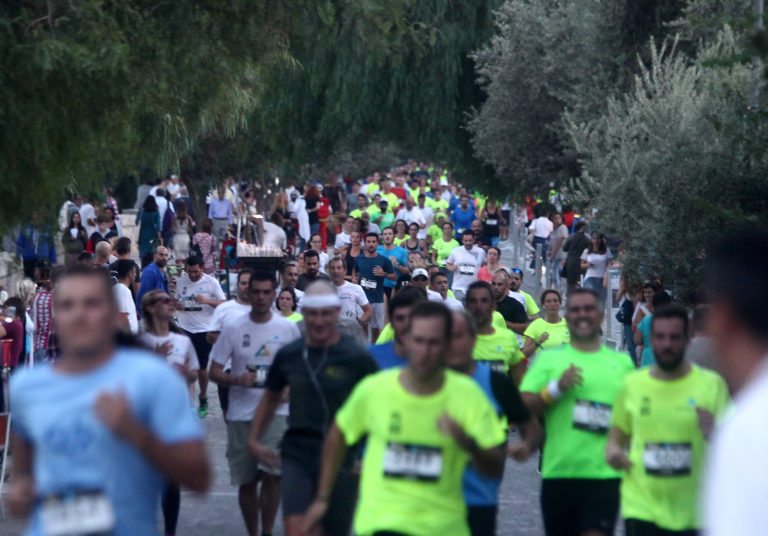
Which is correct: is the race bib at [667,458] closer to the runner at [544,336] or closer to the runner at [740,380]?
the runner at [740,380]

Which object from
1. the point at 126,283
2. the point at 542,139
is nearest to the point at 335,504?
the point at 126,283

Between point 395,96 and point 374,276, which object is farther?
point 395,96

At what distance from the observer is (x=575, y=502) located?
6812 millimetres

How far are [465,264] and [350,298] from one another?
511 centimetres

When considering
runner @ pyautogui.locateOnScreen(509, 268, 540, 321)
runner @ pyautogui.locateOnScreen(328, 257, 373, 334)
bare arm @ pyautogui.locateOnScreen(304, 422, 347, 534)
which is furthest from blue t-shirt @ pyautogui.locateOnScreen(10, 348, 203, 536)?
runner @ pyautogui.locateOnScreen(328, 257, 373, 334)

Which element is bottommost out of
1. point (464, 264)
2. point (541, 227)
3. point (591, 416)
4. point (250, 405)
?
point (250, 405)

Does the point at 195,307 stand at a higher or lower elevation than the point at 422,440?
lower

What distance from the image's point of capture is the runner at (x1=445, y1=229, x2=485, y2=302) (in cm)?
1864

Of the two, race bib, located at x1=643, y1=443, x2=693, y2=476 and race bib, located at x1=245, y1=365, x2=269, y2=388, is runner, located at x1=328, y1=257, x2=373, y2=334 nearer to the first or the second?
race bib, located at x1=245, y1=365, x2=269, y2=388

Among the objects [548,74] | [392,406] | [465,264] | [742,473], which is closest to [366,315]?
[465,264]

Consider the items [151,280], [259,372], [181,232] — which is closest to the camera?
[259,372]

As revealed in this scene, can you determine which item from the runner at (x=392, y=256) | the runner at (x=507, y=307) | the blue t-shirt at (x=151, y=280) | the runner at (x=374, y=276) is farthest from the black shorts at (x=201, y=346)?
the runner at (x=392, y=256)

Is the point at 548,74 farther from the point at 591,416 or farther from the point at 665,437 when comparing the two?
the point at 665,437

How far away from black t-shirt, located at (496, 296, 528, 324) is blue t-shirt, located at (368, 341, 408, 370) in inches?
204
